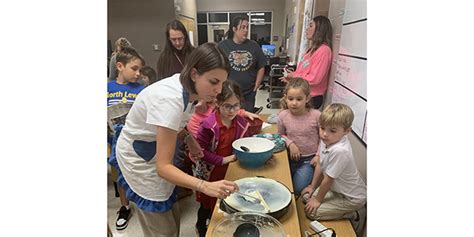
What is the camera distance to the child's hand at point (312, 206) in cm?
89

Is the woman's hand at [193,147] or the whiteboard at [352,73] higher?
the whiteboard at [352,73]

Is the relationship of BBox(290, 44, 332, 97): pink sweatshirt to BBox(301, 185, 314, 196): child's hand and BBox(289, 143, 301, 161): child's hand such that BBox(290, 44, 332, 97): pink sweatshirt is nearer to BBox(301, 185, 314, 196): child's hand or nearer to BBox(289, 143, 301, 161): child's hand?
BBox(289, 143, 301, 161): child's hand

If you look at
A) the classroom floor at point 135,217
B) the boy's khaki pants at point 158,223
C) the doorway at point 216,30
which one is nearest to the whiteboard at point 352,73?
the boy's khaki pants at point 158,223

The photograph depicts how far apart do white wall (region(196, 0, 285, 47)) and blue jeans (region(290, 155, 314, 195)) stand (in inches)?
135

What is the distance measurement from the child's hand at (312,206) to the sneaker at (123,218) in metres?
0.87

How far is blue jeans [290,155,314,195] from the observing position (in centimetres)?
113

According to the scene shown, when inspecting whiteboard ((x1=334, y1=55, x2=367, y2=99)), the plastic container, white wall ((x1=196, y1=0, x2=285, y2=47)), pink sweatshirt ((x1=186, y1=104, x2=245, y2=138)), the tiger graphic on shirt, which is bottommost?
the plastic container

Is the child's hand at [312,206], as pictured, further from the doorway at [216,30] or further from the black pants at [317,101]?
the doorway at [216,30]

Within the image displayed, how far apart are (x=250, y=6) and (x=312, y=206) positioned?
413 cm

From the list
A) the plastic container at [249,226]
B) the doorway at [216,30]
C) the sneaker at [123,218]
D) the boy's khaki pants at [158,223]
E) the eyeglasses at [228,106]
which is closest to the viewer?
the plastic container at [249,226]

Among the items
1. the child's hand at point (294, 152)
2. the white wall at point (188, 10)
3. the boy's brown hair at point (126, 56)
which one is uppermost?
the white wall at point (188, 10)

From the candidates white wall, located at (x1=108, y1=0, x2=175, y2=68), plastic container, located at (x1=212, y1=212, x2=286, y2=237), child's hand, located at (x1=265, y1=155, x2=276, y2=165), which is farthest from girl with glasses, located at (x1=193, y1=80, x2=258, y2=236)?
white wall, located at (x1=108, y1=0, x2=175, y2=68)
